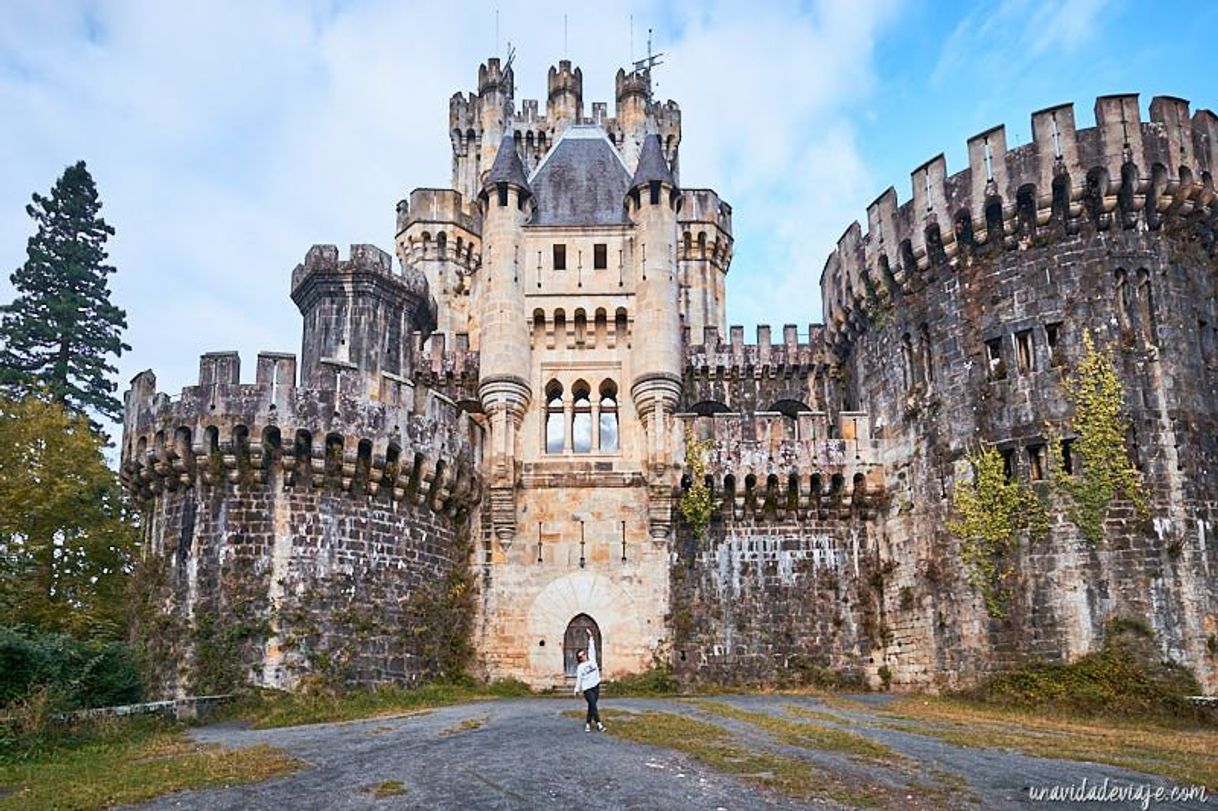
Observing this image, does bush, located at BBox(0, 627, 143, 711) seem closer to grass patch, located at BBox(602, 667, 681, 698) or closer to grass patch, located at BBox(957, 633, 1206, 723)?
grass patch, located at BBox(602, 667, 681, 698)

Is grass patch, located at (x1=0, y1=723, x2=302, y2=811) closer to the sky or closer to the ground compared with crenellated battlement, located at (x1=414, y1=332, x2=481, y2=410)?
closer to the ground

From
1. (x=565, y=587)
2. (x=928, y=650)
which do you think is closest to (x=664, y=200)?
(x=565, y=587)

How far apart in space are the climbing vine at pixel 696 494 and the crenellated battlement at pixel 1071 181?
25.4 feet

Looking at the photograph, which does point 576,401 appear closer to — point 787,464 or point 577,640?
point 787,464

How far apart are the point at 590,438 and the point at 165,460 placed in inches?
445

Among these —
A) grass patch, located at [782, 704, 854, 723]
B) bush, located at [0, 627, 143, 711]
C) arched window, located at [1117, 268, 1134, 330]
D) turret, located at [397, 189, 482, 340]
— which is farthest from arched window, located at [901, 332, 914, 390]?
bush, located at [0, 627, 143, 711]

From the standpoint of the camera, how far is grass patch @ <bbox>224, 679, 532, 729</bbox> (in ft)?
71.5

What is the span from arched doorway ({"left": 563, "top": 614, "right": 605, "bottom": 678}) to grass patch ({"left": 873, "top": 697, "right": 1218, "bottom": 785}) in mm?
7898

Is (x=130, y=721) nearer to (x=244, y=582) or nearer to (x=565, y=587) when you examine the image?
(x=244, y=582)

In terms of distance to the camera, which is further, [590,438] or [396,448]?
[590,438]

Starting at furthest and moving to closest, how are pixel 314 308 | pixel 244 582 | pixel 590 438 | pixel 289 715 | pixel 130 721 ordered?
pixel 314 308
pixel 590 438
pixel 244 582
pixel 289 715
pixel 130 721

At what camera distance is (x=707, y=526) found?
29625 millimetres

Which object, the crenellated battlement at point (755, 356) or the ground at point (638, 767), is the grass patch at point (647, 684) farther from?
the crenellated battlement at point (755, 356)

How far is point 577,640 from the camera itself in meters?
28.7
